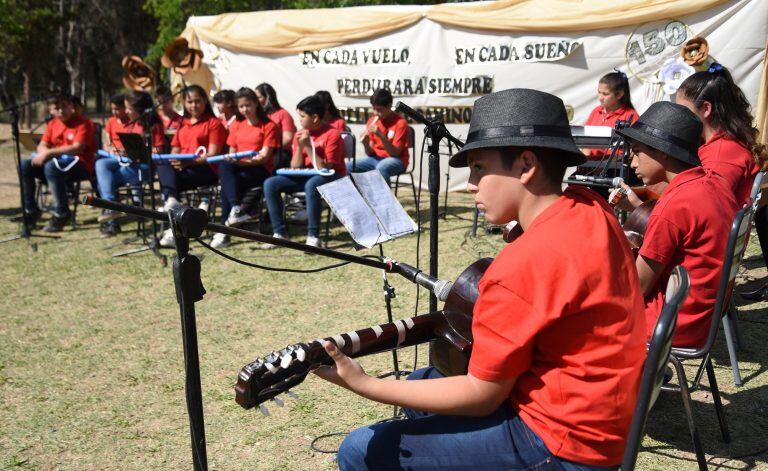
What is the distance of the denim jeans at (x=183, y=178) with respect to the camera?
25.1 feet

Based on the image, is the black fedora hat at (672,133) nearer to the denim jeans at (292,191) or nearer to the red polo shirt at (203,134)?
the denim jeans at (292,191)

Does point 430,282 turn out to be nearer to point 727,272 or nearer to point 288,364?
point 288,364

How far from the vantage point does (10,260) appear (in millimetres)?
7109

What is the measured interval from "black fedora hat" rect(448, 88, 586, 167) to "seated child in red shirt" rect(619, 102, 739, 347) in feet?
4.17

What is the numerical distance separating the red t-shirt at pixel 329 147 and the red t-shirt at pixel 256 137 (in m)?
0.43

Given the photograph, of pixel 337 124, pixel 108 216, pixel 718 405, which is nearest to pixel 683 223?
pixel 718 405

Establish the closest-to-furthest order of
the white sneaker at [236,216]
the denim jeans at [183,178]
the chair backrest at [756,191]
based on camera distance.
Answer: the chair backrest at [756,191] → the white sneaker at [236,216] → the denim jeans at [183,178]

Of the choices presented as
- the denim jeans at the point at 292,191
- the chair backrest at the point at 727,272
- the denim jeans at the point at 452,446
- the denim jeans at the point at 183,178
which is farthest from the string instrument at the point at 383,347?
the denim jeans at the point at 183,178

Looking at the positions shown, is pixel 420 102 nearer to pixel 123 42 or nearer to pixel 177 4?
pixel 177 4

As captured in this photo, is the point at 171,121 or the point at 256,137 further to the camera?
the point at 171,121

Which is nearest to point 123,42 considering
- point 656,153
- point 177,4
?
point 177,4

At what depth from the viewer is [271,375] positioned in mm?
1771

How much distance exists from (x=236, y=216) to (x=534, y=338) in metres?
6.18

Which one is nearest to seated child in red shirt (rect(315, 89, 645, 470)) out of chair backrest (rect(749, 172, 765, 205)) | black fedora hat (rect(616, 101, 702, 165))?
black fedora hat (rect(616, 101, 702, 165))
